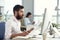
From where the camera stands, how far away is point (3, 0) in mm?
7492

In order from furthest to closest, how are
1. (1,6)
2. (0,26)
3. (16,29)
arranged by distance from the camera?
(1,6)
(16,29)
(0,26)

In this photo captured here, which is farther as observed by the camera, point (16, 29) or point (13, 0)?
point (13, 0)

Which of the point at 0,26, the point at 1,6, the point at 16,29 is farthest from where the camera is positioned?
the point at 1,6

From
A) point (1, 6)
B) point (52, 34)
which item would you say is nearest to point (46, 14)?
point (52, 34)

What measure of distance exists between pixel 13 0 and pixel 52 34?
5.09 metres

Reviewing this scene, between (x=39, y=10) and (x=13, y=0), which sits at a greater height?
(x=13, y=0)

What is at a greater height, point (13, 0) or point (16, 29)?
point (13, 0)

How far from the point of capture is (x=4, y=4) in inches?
297

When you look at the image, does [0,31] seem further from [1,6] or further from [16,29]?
[1,6]

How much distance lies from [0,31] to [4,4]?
16.5ft

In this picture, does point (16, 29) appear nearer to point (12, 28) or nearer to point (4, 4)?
point (12, 28)

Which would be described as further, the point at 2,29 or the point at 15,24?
the point at 15,24

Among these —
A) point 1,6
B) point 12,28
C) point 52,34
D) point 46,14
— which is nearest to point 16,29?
point 12,28

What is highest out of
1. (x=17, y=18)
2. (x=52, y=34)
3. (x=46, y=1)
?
(x=46, y=1)
